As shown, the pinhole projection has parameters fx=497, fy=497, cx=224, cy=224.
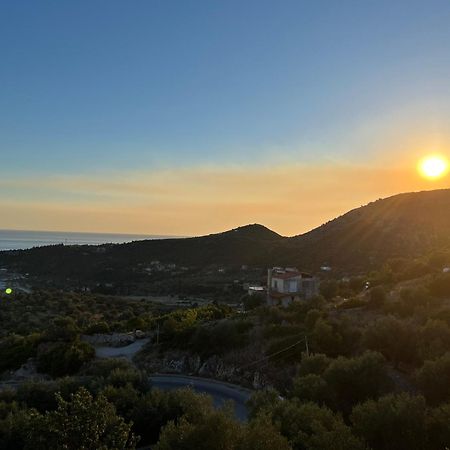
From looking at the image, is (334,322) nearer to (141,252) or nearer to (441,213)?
(441,213)

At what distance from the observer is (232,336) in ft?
94.8

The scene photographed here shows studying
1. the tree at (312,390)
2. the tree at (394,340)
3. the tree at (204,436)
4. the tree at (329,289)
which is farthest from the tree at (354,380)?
the tree at (329,289)

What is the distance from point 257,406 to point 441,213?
77.6 metres

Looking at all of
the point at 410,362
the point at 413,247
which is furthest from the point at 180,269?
the point at 410,362

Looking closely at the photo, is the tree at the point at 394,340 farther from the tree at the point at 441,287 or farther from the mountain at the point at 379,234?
the mountain at the point at 379,234

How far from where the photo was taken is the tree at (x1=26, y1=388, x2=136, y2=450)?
9.67 meters

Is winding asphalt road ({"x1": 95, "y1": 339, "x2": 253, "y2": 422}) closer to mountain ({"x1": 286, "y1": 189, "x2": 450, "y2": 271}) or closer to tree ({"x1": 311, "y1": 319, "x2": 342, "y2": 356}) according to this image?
tree ({"x1": 311, "y1": 319, "x2": 342, "y2": 356})

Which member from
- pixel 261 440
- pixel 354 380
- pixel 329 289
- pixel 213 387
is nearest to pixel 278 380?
pixel 213 387

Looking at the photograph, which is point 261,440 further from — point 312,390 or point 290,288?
point 290,288

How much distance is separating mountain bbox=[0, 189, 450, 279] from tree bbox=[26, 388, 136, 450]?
58046mm

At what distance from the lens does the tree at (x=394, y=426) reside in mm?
10938

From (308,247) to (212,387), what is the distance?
61257 millimetres

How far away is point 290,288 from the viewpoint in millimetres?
45344

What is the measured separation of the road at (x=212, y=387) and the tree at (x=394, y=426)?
900cm
